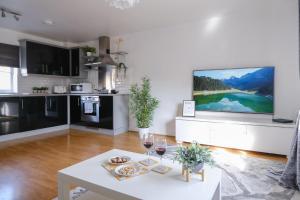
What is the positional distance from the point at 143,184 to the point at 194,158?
1.22 ft

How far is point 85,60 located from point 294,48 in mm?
4759

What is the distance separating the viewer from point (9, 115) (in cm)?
371

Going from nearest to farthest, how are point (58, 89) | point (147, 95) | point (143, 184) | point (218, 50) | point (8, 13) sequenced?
point (143, 184), point (8, 13), point (218, 50), point (147, 95), point (58, 89)

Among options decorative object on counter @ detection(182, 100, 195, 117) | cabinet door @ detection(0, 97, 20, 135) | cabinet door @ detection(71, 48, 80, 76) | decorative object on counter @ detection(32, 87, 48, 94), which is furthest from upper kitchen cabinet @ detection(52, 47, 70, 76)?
decorative object on counter @ detection(182, 100, 195, 117)

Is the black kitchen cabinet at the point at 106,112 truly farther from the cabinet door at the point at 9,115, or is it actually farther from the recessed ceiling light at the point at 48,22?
the recessed ceiling light at the point at 48,22

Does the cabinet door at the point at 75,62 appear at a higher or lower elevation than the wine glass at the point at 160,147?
higher

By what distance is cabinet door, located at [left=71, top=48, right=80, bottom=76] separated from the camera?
5.08 meters

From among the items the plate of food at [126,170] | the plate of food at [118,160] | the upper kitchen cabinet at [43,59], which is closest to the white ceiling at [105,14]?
the upper kitchen cabinet at [43,59]

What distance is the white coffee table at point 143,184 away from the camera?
1051mm

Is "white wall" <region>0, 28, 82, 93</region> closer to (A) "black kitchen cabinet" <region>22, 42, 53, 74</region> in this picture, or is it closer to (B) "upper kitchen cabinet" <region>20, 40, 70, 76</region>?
(B) "upper kitchen cabinet" <region>20, 40, 70, 76</region>

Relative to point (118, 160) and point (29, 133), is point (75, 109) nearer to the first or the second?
point (29, 133)

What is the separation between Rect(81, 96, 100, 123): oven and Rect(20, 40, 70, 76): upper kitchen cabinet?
1156mm

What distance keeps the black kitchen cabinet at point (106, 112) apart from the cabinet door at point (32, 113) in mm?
1369

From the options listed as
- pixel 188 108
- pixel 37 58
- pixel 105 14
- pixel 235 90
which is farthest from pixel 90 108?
pixel 235 90
